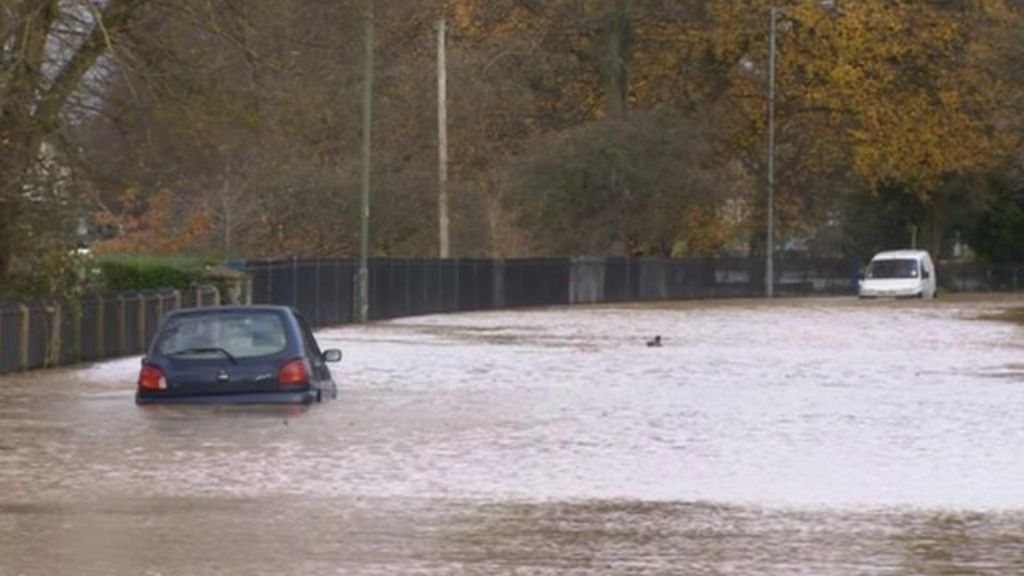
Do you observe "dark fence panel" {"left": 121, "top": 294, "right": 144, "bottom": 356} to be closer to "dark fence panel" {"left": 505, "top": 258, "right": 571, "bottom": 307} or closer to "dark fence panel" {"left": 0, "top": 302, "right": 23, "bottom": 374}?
"dark fence panel" {"left": 0, "top": 302, "right": 23, "bottom": 374}

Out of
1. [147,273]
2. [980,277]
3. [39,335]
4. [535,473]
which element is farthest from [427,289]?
[535,473]

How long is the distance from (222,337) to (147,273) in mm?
20756

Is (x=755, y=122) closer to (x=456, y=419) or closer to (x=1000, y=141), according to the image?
(x=1000, y=141)

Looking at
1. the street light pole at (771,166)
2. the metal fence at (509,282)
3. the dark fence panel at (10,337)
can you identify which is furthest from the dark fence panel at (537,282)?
the dark fence panel at (10,337)

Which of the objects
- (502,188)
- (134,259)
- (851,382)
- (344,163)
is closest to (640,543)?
(851,382)

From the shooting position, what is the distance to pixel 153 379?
26.2 metres

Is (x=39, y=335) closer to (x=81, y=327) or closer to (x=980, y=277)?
(x=81, y=327)

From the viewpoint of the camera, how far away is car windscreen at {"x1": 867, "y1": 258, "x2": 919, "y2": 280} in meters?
80.1

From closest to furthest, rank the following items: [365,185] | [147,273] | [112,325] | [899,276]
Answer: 1. [112,325]
2. [147,273]
3. [365,185]
4. [899,276]

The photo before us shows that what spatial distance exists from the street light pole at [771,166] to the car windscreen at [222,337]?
180ft

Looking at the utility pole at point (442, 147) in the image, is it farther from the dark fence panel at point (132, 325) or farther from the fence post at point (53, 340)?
the fence post at point (53, 340)

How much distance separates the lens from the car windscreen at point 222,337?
25875 mm

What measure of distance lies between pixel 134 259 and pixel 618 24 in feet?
117

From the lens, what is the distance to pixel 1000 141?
8456cm
